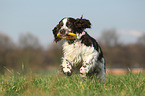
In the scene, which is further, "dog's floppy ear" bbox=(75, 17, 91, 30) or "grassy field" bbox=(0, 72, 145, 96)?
"dog's floppy ear" bbox=(75, 17, 91, 30)

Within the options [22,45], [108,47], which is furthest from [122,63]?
[22,45]

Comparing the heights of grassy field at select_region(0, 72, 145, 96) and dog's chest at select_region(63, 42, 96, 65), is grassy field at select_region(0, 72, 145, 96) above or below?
below

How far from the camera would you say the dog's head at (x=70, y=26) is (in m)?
4.14

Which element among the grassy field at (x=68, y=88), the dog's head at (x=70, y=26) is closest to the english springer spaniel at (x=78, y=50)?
the dog's head at (x=70, y=26)

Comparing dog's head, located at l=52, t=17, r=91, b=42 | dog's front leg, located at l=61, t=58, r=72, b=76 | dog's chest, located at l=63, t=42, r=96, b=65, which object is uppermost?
dog's head, located at l=52, t=17, r=91, b=42

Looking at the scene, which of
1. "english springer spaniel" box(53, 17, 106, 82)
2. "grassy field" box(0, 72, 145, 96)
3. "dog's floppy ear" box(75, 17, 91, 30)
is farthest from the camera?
"dog's floppy ear" box(75, 17, 91, 30)

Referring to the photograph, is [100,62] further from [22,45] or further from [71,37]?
[22,45]

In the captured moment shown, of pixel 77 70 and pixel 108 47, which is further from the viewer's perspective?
pixel 108 47

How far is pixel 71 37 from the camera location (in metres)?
4.14

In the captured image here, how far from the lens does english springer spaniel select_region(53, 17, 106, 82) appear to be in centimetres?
412

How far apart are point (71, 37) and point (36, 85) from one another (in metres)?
1.43

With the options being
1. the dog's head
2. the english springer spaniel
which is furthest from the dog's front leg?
the dog's head

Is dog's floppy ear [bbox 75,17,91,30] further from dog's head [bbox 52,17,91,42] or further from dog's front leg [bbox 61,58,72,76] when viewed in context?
dog's front leg [bbox 61,58,72,76]

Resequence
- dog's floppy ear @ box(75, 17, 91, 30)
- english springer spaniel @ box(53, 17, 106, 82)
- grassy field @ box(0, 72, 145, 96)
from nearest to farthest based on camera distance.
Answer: grassy field @ box(0, 72, 145, 96) < english springer spaniel @ box(53, 17, 106, 82) < dog's floppy ear @ box(75, 17, 91, 30)
